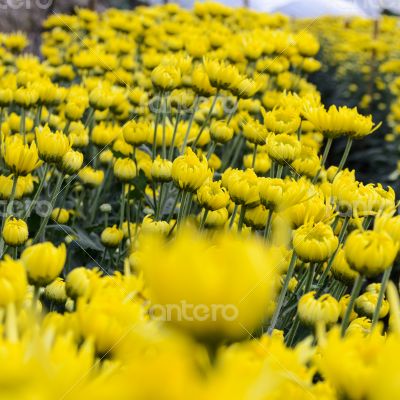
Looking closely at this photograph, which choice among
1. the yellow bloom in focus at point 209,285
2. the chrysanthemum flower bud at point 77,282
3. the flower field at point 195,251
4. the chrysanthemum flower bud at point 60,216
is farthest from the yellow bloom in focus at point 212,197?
the yellow bloom in focus at point 209,285

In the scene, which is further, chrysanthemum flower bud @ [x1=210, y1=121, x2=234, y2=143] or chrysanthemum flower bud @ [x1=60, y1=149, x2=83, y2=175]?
chrysanthemum flower bud @ [x1=210, y1=121, x2=234, y2=143]

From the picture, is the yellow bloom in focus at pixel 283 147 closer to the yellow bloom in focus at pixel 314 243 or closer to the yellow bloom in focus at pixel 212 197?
the yellow bloom in focus at pixel 212 197

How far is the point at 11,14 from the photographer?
5.55 meters

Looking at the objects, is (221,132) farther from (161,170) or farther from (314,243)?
(314,243)

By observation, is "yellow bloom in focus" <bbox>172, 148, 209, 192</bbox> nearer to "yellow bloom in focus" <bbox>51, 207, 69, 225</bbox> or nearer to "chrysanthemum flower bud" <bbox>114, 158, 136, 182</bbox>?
"chrysanthemum flower bud" <bbox>114, 158, 136, 182</bbox>

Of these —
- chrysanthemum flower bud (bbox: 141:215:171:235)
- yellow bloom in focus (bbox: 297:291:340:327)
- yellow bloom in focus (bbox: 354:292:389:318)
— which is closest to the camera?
yellow bloom in focus (bbox: 297:291:340:327)

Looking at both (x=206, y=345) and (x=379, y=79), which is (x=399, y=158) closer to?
(x=379, y=79)

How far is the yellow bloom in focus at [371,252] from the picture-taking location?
79cm

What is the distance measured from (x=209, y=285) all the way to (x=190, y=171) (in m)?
0.85

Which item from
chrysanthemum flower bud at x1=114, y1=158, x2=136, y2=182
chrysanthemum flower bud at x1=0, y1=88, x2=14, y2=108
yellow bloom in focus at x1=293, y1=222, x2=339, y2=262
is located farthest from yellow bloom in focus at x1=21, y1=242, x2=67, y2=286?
chrysanthemum flower bud at x1=0, y1=88, x2=14, y2=108

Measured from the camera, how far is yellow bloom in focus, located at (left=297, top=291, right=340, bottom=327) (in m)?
0.97

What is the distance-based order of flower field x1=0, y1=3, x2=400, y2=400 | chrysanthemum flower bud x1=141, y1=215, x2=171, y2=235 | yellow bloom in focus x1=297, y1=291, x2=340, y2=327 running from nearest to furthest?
A: flower field x1=0, y1=3, x2=400, y2=400
yellow bloom in focus x1=297, y1=291, x2=340, y2=327
chrysanthemum flower bud x1=141, y1=215, x2=171, y2=235

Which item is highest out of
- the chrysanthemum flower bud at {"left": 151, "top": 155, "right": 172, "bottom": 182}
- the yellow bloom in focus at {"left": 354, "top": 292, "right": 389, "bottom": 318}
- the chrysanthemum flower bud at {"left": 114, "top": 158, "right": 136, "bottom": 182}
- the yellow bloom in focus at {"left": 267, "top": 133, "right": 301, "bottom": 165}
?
the yellow bloom in focus at {"left": 267, "top": 133, "right": 301, "bottom": 165}

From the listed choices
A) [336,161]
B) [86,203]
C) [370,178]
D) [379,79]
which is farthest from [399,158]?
[86,203]
